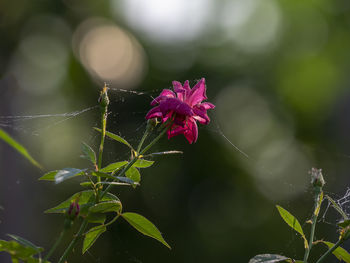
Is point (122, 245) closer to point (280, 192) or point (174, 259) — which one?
point (174, 259)

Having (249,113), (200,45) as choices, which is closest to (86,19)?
(200,45)

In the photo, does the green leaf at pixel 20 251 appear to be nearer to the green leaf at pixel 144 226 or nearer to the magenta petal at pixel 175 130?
the green leaf at pixel 144 226

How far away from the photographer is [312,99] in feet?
29.9

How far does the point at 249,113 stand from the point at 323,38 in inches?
121

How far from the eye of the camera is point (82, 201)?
709mm

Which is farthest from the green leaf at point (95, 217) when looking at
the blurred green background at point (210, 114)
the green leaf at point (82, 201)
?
the blurred green background at point (210, 114)

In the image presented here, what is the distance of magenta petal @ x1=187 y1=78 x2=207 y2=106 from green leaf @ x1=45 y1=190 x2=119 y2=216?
9.8 inches

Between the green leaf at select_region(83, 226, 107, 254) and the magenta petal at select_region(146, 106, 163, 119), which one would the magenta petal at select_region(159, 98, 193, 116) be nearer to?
the magenta petal at select_region(146, 106, 163, 119)

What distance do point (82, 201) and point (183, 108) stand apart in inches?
8.9

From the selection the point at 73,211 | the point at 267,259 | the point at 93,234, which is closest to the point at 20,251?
the point at 73,211

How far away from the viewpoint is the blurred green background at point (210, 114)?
6.29 meters

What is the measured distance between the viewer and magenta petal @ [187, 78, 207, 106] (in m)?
0.86

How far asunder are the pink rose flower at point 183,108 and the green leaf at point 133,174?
0.10 m

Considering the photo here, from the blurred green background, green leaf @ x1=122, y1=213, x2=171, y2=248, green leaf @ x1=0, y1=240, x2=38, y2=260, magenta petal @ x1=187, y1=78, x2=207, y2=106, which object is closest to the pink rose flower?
magenta petal @ x1=187, y1=78, x2=207, y2=106
